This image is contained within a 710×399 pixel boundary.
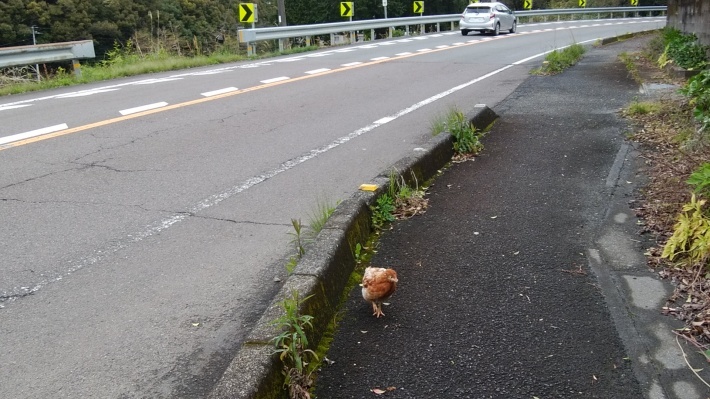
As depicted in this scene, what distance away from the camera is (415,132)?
7.96 metres

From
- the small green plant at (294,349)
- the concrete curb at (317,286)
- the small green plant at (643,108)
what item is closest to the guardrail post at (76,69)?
the concrete curb at (317,286)

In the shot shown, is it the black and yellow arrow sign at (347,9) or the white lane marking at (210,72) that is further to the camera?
the black and yellow arrow sign at (347,9)

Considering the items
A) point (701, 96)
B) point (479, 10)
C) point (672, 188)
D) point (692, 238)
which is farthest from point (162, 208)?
point (479, 10)

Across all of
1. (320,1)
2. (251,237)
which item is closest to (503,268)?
(251,237)

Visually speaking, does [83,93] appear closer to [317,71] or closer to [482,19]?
[317,71]

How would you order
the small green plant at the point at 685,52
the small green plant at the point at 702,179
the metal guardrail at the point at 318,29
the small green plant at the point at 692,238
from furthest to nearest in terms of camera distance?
the metal guardrail at the point at 318,29
the small green plant at the point at 685,52
the small green plant at the point at 702,179
the small green plant at the point at 692,238

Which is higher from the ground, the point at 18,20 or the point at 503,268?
the point at 18,20

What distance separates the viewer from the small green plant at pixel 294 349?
271 centimetres

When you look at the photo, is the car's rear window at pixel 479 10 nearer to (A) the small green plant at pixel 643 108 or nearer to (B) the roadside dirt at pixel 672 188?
(B) the roadside dirt at pixel 672 188

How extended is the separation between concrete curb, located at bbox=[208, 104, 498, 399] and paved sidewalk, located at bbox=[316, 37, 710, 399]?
147mm

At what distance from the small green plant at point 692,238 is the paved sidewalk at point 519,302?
20cm

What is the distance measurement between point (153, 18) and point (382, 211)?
38.0m

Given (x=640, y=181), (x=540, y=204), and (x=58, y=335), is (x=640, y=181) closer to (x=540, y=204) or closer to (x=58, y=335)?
(x=540, y=204)

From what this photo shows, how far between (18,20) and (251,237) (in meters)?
32.9
